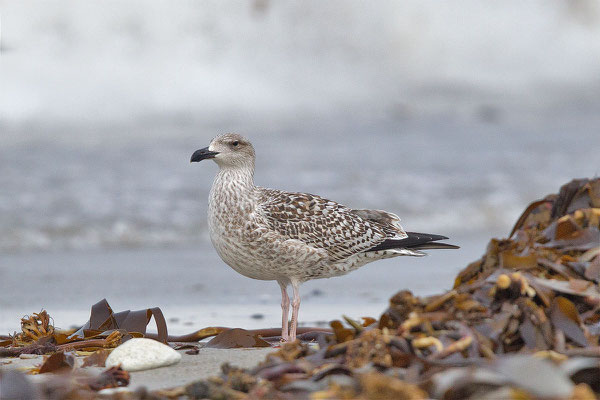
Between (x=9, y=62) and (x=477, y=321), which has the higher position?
(x=9, y=62)

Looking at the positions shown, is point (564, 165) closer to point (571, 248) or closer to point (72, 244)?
point (72, 244)

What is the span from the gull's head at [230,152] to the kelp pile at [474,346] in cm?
209

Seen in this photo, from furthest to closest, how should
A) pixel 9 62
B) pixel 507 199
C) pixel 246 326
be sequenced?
1. pixel 9 62
2. pixel 507 199
3. pixel 246 326

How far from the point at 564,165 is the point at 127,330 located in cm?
988

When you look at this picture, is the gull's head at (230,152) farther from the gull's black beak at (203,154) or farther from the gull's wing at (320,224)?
the gull's wing at (320,224)

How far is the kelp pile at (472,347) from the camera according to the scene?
6.24ft

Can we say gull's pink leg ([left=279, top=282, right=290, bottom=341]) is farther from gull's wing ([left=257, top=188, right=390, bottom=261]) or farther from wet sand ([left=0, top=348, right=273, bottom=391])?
wet sand ([left=0, top=348, right=273, bottom=391])

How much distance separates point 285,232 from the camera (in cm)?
456

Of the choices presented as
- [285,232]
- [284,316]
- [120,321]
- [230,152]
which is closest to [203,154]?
[230,152]

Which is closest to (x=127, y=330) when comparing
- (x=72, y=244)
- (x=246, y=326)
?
(x=246, y=326)

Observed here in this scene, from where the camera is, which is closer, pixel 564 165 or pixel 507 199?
pixel 507 199

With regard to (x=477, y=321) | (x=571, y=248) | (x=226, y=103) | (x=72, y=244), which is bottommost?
(x=477, y=321)

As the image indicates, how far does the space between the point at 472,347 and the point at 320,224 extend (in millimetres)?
2476

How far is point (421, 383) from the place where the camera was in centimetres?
205
